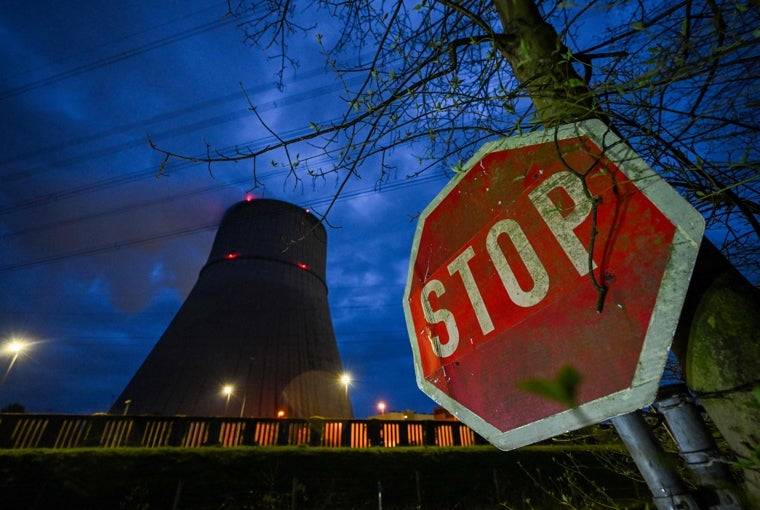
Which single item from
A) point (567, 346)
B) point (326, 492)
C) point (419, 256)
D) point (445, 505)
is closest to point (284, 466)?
point (326, 492)

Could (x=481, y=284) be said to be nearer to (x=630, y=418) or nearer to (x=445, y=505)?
(x=630, y=418)

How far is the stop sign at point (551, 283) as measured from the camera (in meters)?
0.64

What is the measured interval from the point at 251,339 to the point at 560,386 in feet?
49.6

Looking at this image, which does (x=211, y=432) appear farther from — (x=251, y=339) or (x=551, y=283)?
(x=551, y=283)

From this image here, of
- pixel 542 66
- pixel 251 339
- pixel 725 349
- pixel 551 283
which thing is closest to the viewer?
pixel 725 349

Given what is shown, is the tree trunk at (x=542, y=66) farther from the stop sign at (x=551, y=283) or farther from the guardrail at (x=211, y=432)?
the guardrail at (x=211, y=432)

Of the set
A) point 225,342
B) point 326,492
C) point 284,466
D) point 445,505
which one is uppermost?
point 225,342

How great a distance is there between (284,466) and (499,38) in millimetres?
7656

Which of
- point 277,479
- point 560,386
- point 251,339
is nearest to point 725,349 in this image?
point 560,386

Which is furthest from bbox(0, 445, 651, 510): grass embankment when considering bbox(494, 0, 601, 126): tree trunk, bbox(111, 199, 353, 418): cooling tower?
bbox(111, 199, 353, 418): cooling tower

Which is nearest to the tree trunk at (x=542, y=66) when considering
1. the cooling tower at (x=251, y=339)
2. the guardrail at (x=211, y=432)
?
the guardrail at (x=211, y=432)

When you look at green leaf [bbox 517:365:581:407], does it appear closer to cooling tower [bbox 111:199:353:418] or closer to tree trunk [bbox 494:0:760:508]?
tree trunk [bbox 494:0:760:508]

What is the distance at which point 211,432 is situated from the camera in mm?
7598

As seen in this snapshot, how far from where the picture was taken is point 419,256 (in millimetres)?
1325
